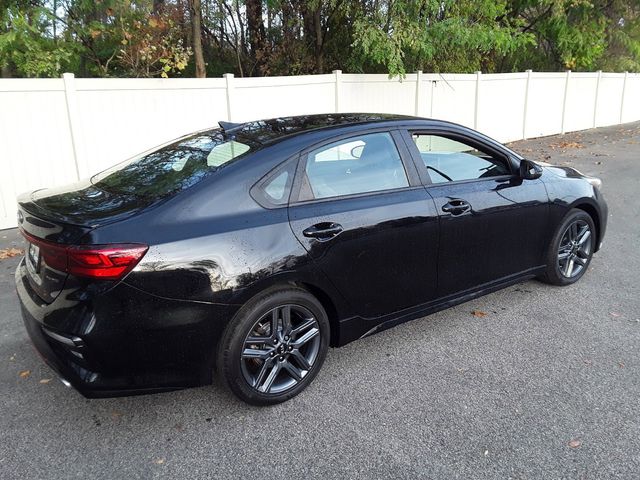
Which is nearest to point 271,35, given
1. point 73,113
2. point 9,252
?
point 73,113

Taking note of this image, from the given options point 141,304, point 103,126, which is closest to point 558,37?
point 103,126

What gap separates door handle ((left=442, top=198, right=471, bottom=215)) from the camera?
3.75m

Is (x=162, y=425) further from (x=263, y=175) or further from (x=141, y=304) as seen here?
(x=263, y=175)

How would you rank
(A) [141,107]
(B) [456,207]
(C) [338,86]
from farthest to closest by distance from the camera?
1. (C) [338,86]
2. (A) [141,107]
3. (B) [456,207]

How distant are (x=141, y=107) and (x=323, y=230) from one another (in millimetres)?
5548

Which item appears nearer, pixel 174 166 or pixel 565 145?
pixel 174 166

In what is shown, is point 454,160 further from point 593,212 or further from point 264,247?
point 264,247

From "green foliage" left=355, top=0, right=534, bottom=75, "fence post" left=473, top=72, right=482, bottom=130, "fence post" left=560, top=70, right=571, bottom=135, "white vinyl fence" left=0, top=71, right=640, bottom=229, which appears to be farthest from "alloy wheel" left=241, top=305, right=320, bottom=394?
"fence post" left=560, top=70, right=571, bottom=135

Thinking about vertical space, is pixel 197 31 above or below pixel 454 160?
above

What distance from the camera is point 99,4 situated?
29.6 feet

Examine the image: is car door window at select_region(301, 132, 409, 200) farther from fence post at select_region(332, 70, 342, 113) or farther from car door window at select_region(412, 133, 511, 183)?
fence post at select_region(332, 70, 342, 113)

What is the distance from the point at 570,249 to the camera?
480cm

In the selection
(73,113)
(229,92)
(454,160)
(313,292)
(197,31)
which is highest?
(197,31)

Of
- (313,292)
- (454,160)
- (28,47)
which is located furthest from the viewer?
(28,47)
